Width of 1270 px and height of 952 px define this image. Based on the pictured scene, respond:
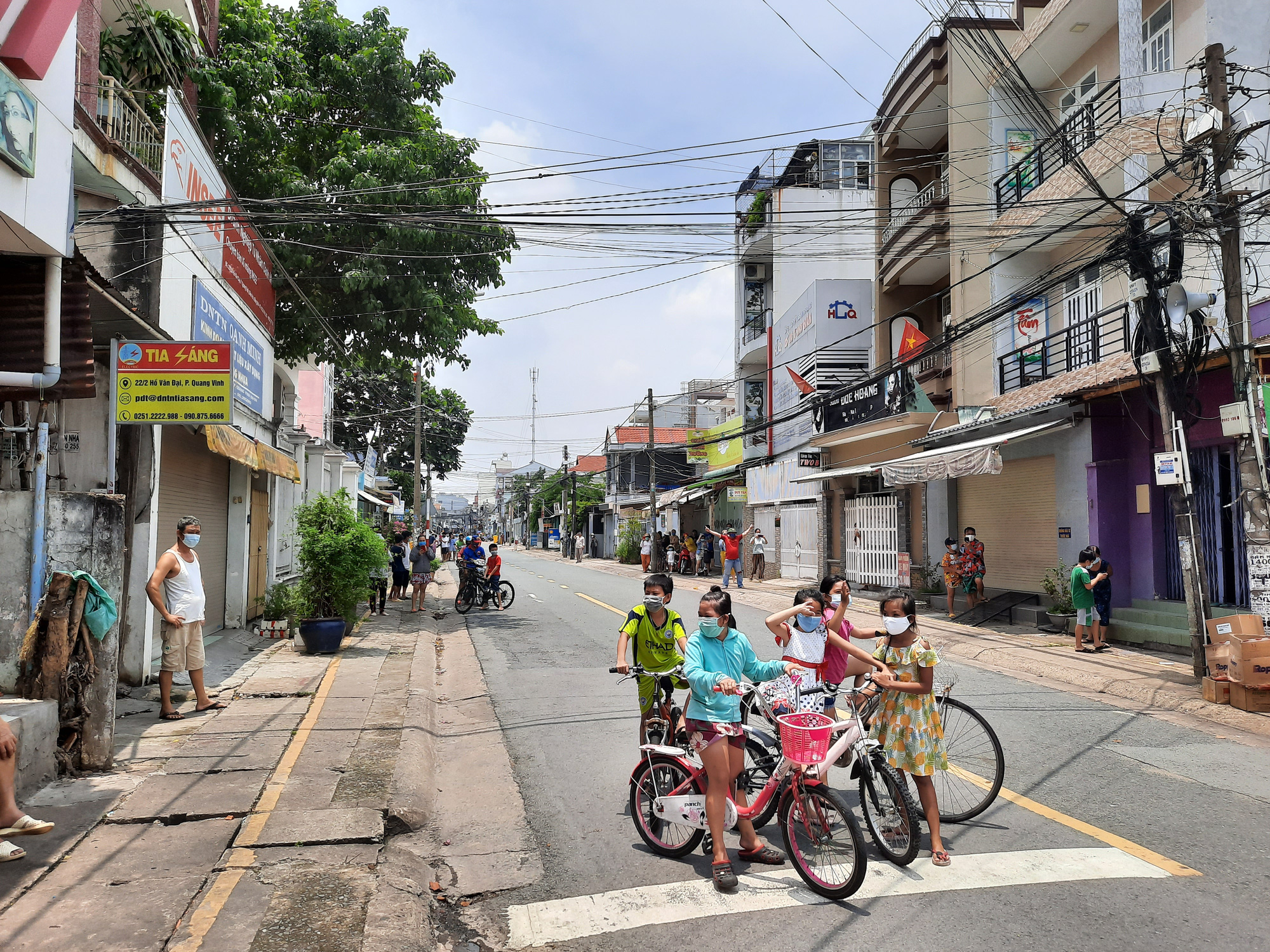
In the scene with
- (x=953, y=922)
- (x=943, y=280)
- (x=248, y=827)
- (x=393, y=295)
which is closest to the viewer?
(x=953, y=922)

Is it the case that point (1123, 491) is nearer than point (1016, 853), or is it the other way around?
point (1016, 853)

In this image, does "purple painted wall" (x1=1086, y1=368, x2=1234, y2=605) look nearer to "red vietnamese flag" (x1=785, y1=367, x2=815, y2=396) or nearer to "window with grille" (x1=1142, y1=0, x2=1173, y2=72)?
"window with grille" (x1=1142, y1=0, x2=1173, y2=72)

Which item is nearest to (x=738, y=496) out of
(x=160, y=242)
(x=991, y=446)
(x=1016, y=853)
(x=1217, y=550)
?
(x=991, y=446)

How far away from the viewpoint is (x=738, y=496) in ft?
112

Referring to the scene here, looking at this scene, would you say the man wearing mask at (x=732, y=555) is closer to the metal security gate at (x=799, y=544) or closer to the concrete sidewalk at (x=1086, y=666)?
the metal security gate at (x=799, y=544)

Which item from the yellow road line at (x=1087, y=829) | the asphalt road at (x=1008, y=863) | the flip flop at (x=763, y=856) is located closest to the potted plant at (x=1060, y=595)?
the asphalt road at (x=1008, y=863)

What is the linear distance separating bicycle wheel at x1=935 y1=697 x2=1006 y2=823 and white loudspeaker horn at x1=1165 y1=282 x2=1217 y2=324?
24.0 ft

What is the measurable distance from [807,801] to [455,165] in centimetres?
1525

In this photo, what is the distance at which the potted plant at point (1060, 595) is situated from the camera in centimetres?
1483

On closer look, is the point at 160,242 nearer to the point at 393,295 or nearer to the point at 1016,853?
the point at 393,295

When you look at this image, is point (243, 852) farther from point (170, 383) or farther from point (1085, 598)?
point (1085, 598)

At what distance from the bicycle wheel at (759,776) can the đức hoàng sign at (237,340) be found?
295 inches

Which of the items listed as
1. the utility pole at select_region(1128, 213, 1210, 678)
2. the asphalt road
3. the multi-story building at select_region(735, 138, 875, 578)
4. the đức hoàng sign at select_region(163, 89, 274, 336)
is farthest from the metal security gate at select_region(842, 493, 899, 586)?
the đức hoàng sign at select_region(163, 89, 274, 336)

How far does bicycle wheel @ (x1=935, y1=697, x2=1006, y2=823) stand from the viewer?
5547mm
